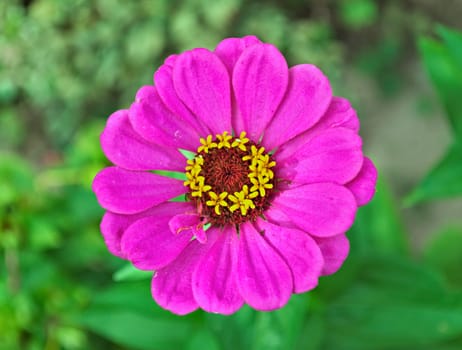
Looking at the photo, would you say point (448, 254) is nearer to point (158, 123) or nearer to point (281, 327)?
point (281, 327)

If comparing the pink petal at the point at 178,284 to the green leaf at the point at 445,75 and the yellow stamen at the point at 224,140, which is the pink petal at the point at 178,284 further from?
the green leaf at the point at 445,75

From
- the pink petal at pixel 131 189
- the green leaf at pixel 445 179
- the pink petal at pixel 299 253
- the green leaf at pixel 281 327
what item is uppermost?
the pink petal at pixel 131 189

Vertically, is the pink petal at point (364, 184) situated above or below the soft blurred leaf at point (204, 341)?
above

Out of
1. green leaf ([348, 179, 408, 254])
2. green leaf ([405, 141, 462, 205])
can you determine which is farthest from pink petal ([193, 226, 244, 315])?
green leaf ([348, 179, 408, 254])

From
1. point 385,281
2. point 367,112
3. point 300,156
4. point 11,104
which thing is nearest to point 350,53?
point 367,112

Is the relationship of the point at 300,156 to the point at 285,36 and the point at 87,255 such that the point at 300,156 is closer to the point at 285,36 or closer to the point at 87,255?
the point at 87,255

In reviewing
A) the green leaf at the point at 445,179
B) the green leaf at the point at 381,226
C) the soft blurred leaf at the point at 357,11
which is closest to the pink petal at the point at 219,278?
the green leaf at the point at 445,179
